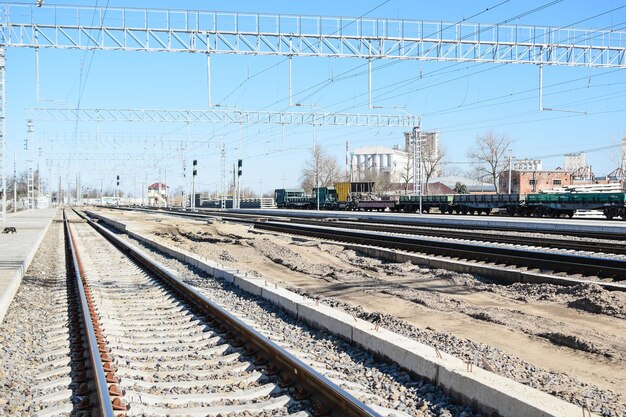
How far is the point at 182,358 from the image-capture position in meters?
7.75

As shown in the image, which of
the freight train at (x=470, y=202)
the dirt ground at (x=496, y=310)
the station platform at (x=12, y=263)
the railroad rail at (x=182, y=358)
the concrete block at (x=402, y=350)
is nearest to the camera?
the railroad rail at (x=182, y=358)

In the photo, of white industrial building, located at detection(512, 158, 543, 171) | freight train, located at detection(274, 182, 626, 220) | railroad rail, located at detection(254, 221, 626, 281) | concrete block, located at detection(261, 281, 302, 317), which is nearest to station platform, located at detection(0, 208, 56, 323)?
concrete block, located at detection(261, 281, 302, 317)

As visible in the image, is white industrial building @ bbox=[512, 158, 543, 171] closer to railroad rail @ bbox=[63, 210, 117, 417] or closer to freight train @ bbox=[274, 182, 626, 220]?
freight train @ bbox=[274, 182, 626, 220]

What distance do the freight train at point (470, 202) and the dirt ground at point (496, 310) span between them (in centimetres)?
2858

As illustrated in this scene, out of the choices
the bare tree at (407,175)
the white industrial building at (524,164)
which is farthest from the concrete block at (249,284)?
the white industrial building at (524,164)

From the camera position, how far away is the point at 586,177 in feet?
375

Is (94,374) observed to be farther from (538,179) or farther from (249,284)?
(538,179)

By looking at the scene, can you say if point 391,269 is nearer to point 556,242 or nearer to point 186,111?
point 556,242

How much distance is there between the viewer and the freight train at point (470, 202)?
4312 centimetres

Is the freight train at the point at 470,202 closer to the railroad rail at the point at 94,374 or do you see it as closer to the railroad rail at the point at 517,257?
the railroad rail at the point at 517,257

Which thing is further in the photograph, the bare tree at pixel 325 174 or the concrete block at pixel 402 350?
the bare tree at pixel 325 174

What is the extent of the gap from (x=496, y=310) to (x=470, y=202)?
48.4m

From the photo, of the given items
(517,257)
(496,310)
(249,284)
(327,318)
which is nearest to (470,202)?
(517,257)

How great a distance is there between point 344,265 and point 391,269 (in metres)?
2.27
